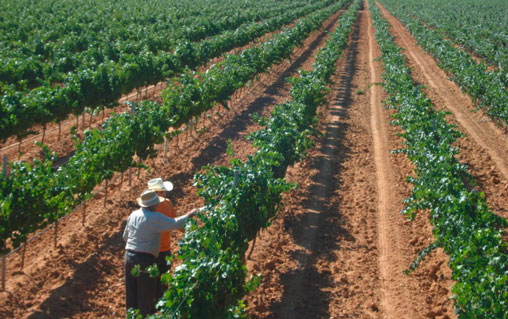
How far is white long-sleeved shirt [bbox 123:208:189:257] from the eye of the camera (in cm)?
653

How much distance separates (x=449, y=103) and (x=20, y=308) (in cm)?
1825

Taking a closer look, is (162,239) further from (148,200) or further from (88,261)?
(88,261)

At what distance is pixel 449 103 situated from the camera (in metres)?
21.3

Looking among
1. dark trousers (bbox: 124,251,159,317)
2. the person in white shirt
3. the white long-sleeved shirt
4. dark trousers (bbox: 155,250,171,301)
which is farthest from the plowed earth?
the white long-sleeved shirt

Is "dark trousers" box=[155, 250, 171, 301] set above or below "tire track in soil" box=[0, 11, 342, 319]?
above

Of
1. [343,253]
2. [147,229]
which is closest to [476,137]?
[343,253]

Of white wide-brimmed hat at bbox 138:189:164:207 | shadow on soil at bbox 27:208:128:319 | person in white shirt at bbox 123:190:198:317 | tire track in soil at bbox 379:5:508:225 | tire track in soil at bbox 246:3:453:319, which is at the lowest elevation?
tire track in soil at bbox 379:5:508:225

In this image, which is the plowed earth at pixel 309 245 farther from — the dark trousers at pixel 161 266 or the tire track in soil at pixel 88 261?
the dark trousers at pixel 161 266

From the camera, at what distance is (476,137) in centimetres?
1711

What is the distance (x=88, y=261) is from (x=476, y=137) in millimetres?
13177

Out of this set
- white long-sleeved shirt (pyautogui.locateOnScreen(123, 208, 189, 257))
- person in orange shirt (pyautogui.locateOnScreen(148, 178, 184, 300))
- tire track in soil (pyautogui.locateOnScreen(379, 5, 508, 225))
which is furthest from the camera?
tire track in soil (pyautogui.locateOnScreen(379, 5, 508, 225))

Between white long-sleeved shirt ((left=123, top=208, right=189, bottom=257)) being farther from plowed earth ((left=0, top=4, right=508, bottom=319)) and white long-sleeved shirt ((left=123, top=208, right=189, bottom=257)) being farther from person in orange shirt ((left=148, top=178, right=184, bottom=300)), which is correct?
plowed earth ((left=0, top=4, right=508, bottom=319))

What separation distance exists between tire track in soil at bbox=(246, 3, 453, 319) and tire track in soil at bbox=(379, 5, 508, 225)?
2020 millimetres

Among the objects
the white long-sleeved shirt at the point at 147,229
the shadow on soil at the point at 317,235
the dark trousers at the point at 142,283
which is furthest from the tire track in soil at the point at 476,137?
the dark trousers at the point at 142,283
